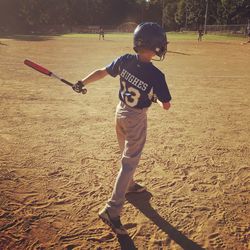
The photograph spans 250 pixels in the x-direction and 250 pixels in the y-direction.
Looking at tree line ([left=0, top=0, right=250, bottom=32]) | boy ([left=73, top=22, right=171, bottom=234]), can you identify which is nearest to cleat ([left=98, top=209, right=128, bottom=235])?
boy ([left=73, top=22, right=171, bottom=234])

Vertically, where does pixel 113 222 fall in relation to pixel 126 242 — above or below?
above

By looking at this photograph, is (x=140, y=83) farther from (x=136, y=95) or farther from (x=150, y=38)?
(x=150, y=38)

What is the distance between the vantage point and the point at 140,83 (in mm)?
3355

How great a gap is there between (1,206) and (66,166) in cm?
126

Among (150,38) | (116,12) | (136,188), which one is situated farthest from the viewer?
(116,12)

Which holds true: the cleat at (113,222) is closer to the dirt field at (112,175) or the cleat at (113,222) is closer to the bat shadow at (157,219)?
the dirt field at (112,175)

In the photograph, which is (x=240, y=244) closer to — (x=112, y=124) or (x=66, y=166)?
(x=66, y=166)

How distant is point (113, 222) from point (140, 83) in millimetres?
1506

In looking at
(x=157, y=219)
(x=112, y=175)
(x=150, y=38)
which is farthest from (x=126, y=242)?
(x=150, y=38)

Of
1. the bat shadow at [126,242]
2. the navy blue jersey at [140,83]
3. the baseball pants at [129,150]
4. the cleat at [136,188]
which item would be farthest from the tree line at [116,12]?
the bat shadow at [126,242]

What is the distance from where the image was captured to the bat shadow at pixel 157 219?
3.36 meters

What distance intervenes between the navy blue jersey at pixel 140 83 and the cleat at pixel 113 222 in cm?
123

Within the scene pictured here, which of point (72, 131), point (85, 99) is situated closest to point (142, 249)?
point (72, 131)

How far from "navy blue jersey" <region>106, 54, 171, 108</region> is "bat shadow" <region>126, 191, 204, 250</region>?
131 centimetres
